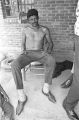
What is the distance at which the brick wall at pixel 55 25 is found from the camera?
309 centimetres

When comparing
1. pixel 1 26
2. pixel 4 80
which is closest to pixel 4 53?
pixel 1 26

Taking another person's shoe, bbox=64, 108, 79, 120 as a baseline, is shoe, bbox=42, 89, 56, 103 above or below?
above

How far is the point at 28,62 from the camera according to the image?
250 centimetres

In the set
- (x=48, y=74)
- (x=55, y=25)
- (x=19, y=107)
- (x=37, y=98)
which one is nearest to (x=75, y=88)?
(x=48, y=74)

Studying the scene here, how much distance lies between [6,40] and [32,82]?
130 cm

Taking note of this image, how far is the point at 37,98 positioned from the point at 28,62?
0.62m

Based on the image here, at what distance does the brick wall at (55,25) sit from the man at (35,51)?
0.67m

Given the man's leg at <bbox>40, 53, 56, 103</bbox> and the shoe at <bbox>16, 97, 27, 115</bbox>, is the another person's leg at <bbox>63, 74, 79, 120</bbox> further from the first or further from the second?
the shoe at <bbox>16, 97, 27, 115</bbox>

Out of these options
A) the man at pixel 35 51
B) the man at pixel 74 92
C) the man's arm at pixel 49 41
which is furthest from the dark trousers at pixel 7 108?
the man's arm at pixel 49 41

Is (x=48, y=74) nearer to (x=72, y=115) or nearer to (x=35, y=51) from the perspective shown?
(x=35, y=51)

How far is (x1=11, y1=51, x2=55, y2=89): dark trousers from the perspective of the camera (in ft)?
7.30

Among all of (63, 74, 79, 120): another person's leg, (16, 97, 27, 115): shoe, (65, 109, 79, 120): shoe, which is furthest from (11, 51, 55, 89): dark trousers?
(65, 109, 79, 120): shoe

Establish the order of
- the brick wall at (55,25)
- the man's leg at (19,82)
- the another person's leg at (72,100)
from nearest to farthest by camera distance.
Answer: the another person's leg at (72,100) → the man's leg at (19,82) → the brick wall at (55,25)

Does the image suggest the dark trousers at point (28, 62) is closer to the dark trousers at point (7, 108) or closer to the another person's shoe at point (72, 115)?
the dark trousers at point (7, 108)
